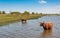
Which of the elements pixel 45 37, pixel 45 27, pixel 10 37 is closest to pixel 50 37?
pixel 45 37

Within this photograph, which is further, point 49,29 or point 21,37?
point 49,29

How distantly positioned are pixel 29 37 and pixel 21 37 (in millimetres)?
1370

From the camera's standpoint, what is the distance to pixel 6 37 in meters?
25.0

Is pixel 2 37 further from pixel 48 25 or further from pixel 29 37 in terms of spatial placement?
pixel 48 25

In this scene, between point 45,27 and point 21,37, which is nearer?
point 21,37

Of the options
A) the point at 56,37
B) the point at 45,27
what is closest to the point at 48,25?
the point at 45,27

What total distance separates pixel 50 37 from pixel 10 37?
6897 millimetres

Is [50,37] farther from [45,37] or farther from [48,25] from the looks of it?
[48,25]

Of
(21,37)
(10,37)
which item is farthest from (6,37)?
(21,37)

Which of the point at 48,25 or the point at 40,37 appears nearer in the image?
the point at 40,37

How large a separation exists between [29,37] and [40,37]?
190 cm

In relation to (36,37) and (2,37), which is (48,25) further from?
(2,37)

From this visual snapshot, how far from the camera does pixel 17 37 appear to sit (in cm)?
2495

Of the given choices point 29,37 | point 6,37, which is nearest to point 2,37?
point 6,37
